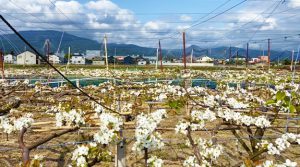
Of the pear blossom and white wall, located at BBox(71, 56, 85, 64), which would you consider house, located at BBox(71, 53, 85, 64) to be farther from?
the pear blossom

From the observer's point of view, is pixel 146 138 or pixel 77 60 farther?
pixel 77 60

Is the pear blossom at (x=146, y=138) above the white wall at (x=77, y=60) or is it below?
below

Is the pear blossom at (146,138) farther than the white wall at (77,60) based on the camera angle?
No

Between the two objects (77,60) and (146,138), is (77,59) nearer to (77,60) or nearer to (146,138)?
(77,60)

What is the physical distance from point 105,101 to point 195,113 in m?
4.91

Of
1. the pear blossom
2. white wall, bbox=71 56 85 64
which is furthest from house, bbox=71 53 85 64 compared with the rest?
the pear blossom

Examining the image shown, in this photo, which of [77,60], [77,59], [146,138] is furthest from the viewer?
[77,59]

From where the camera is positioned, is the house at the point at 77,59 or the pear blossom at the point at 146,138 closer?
the pear blossom at the point at 146,138

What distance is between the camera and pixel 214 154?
468 centimetres

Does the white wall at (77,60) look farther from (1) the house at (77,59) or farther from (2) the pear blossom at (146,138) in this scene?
(2) the pear blossom at (146,138)

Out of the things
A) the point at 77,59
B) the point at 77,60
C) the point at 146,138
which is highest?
the point at 77,59

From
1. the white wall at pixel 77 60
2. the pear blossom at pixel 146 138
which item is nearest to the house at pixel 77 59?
the white wall at pixel 77 60

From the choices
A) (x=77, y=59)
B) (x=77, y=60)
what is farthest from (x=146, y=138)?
(x=77, y=59)

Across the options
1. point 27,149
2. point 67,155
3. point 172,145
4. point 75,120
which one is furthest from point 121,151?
point 172,145
